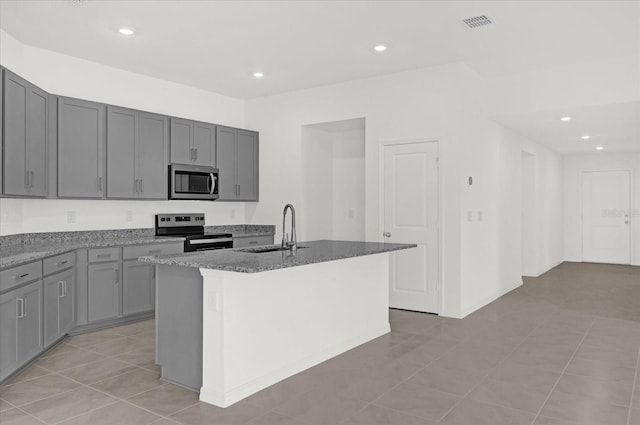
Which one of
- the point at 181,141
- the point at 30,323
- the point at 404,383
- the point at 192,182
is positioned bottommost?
the point at 404,383

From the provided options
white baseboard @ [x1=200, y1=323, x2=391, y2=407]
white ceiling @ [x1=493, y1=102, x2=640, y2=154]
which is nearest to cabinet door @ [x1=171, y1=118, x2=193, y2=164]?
white baseboard @ [x1=200, y1=323, x2=391, y2=407]

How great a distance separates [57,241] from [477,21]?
4.65m

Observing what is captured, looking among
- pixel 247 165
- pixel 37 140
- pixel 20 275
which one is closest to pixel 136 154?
pixel 37 140

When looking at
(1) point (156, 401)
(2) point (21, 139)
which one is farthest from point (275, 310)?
(2) point (21, 139)

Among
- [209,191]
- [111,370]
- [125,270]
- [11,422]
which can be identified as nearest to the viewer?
[11,422]

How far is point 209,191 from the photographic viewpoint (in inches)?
247

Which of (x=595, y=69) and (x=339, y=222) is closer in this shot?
(x=595, y=69)

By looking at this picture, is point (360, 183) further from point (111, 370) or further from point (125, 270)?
point (111, 370)

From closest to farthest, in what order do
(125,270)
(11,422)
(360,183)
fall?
(11,422) → (125,270) → (360,183)

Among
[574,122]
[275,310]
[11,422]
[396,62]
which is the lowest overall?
[11,422]

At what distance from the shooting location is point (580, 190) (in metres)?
10.9

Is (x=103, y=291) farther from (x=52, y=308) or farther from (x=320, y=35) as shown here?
(x=320, y=35)

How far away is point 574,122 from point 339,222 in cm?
356

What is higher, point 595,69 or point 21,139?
point 595,69
